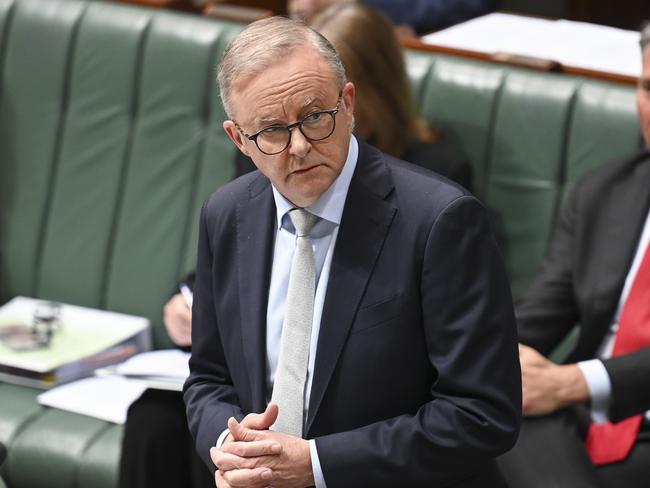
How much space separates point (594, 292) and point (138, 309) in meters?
1.25

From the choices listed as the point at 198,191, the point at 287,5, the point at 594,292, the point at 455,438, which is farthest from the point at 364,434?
the point at 287,5

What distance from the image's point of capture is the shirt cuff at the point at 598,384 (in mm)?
2240

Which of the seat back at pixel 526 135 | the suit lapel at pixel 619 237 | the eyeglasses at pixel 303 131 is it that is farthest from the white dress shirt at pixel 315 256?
the seat back at pixel 526 135

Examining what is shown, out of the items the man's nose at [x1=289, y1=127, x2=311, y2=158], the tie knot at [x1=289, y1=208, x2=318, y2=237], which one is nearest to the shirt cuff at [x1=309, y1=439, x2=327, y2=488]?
the tie knot at [x1=289, y1=208, x2=318, y2=237]

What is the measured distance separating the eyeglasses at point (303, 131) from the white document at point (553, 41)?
1.32 metres

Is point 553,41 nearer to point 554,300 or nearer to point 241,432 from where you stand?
point 554,300

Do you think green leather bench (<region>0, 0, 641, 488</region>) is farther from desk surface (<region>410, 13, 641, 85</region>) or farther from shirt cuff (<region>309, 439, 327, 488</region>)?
shirt cuff (<region>309, 439, 327, 488</region>)

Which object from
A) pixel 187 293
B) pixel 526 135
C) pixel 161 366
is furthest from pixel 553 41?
pixel 161 366

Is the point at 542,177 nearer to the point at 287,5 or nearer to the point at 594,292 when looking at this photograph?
the point at 594,292

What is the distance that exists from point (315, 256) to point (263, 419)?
261 mm

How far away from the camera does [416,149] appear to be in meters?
2.71

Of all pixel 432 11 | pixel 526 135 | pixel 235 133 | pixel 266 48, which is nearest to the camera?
pixel 266 48

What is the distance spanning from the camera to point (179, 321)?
261 centimetres

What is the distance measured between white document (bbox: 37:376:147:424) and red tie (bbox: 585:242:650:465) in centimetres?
102
